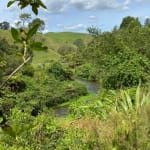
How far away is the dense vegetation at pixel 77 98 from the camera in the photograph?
1.61m

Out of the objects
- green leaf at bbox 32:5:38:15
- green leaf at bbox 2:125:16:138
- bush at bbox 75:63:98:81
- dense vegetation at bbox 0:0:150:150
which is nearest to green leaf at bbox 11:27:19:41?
dense vegetation at bbox 0:0:150:150

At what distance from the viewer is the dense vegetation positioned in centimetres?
161

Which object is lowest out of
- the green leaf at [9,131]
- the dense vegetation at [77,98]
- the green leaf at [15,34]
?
the dense vegetation at [77,98]

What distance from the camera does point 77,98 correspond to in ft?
101

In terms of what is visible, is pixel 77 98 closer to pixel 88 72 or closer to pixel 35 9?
pixel 88 72

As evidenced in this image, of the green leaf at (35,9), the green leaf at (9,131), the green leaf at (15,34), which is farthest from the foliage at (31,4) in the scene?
the green leaf at (9,131)

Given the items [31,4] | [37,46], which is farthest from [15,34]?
[31,4]

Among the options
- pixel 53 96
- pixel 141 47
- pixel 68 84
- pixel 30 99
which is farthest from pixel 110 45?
pixel 30 99

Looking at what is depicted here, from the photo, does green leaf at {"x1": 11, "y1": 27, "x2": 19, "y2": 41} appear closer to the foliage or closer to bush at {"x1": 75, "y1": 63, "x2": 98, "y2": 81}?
the foliage

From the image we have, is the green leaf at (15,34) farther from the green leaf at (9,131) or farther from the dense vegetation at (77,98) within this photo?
the green leaf at (9,131)

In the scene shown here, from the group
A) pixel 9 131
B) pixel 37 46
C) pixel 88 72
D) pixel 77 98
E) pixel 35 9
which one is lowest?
pixel 77 98

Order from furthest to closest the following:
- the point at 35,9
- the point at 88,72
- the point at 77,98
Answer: the point at 88,72 → the point at 77,98 → the point at 35,9

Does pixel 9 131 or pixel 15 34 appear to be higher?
pixel 15 34

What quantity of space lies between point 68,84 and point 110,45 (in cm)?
540
